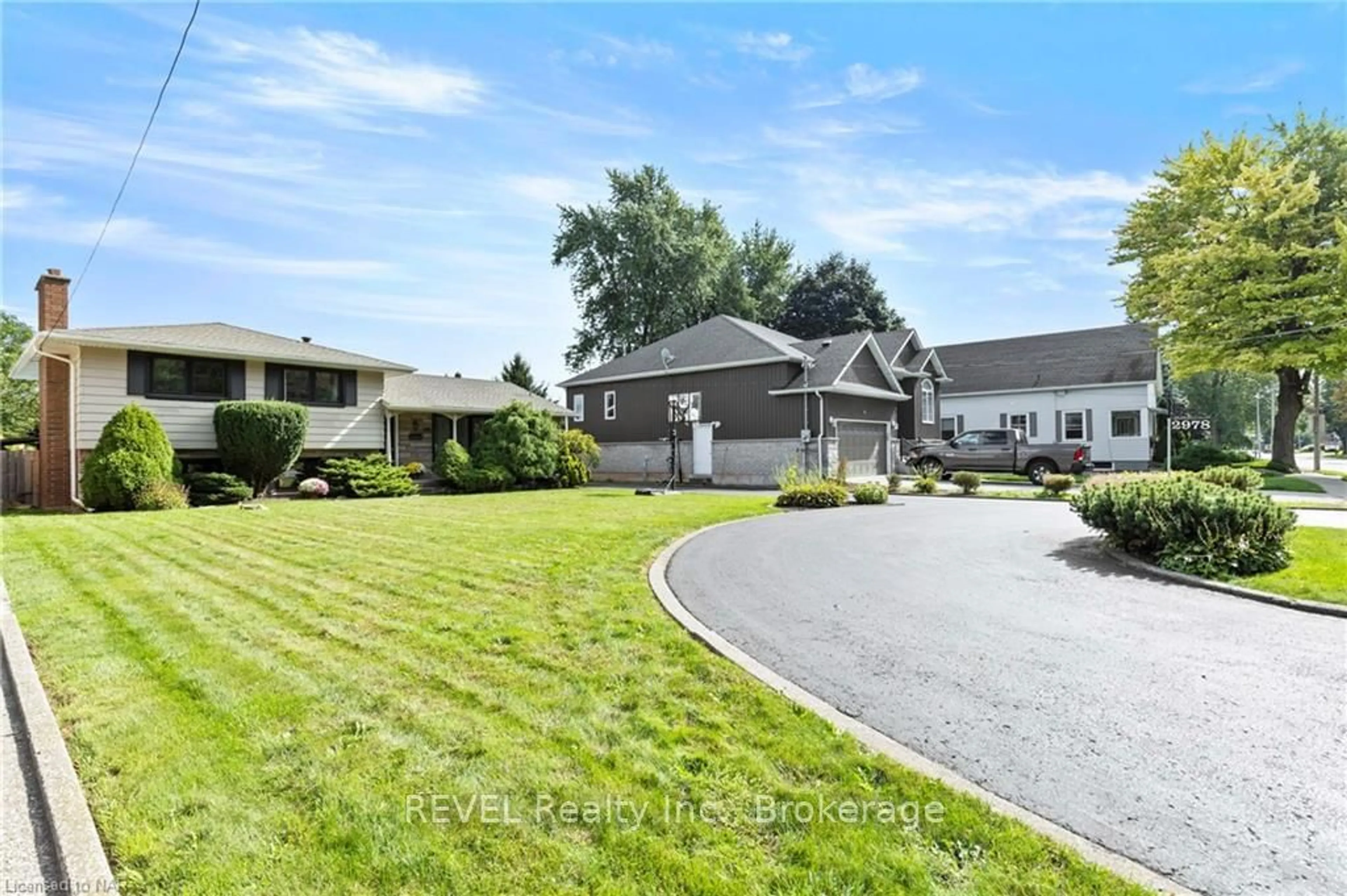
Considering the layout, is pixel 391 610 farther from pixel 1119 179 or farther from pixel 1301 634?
pixel 1119 179

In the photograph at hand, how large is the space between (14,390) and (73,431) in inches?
1374

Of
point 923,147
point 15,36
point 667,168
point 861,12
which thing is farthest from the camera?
point 667,168

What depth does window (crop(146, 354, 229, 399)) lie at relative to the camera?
16438 mm

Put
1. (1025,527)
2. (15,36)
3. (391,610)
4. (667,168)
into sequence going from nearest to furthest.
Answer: (391,610), (15,36), (1025,527), (667,168)

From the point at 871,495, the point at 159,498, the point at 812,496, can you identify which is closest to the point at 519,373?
the point at 159,498

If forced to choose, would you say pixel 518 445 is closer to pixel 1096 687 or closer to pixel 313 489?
pixel 313 489

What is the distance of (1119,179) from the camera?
1794 centimetres

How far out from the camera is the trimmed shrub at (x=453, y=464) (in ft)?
64.2

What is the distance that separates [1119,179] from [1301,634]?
17315mm

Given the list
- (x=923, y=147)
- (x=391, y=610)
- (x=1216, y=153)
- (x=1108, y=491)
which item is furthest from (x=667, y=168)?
(x=391, y=610)

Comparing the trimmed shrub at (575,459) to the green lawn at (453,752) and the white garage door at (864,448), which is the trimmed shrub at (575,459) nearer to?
the white garage door at (864,448)

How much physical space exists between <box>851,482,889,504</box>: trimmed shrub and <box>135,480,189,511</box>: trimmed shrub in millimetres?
15010

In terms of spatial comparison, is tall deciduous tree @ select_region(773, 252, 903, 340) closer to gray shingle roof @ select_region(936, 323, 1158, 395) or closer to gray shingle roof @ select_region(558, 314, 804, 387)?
gray shingle roof @ select_region(936, 323, 1158, 395)

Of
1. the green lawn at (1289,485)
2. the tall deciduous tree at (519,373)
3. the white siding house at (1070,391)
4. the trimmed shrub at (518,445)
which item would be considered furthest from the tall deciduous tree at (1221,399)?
the trimmed shrub at (518,445)
